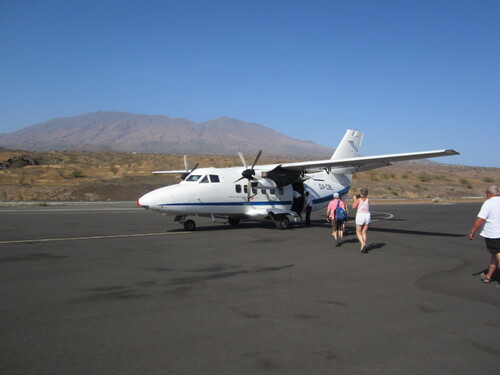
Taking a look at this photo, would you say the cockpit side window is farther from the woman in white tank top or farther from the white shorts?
the white shorts

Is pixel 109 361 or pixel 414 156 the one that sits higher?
pixel 414 156

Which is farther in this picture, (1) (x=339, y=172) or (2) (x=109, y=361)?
(1) (x=339, y=172)

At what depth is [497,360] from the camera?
16.8ft

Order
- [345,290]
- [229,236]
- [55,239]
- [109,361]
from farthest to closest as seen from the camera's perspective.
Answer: [229,236] → [55,239] → [345,290] → [109,361]

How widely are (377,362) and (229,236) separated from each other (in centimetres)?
1169

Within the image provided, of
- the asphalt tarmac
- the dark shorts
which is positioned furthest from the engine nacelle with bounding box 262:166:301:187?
the dark shorts

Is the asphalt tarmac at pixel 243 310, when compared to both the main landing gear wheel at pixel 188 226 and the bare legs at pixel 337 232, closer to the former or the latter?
the bare legs at pixel 337 232

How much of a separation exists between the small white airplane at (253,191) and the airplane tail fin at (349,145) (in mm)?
1370

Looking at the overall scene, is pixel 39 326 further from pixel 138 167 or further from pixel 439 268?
pixel 138 167

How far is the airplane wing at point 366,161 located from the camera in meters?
16.9

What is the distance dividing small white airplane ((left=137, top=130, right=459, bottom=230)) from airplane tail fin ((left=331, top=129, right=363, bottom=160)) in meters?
1.37

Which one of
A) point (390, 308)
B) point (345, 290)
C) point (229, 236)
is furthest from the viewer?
point (229, 236)

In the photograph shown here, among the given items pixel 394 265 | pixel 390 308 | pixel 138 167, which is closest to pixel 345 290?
pixel 390 308

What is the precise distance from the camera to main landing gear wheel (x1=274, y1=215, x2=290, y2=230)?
1938cm
